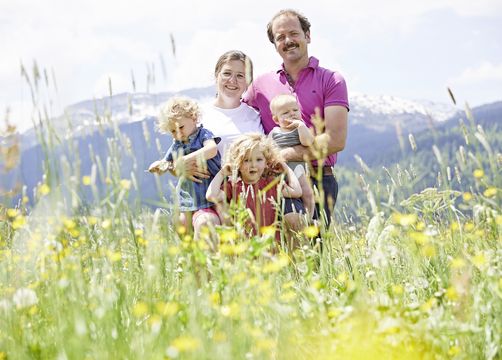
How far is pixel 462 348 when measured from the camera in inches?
80.1

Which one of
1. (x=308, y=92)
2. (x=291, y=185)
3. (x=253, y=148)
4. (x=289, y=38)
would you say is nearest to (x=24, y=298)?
(x=253, y=148)

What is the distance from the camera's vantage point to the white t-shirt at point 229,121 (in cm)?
563

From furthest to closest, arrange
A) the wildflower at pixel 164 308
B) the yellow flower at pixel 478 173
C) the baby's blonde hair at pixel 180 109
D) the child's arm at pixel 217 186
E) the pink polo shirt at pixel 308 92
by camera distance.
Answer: the pink polo shirt at pixel 308 92, the baby's blonde hair at pixel 180 109, the child's arm at pixel 217 186, the yellow flower at pixel 478 173, the wildflower at pixel 164 308

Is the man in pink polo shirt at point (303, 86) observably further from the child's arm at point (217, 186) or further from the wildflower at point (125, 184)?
the wildflower at point (125, 184)

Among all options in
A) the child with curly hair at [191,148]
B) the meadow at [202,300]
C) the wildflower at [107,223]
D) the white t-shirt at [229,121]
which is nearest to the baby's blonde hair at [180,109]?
the child with curly hair at [191,148]

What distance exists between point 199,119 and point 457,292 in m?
3.71

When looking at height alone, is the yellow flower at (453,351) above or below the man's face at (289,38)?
below

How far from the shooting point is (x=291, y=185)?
5047 millimetres

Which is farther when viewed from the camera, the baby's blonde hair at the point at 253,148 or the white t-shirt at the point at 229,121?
the white t-shirt at the point at 229,121

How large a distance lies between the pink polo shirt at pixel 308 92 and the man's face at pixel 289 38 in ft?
0.57

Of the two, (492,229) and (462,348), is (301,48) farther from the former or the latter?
(462,348)

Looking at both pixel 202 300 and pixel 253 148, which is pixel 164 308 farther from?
pixel 253 148

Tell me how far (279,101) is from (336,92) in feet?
2.50

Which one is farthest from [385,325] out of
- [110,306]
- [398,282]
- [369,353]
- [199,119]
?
[199,119]
